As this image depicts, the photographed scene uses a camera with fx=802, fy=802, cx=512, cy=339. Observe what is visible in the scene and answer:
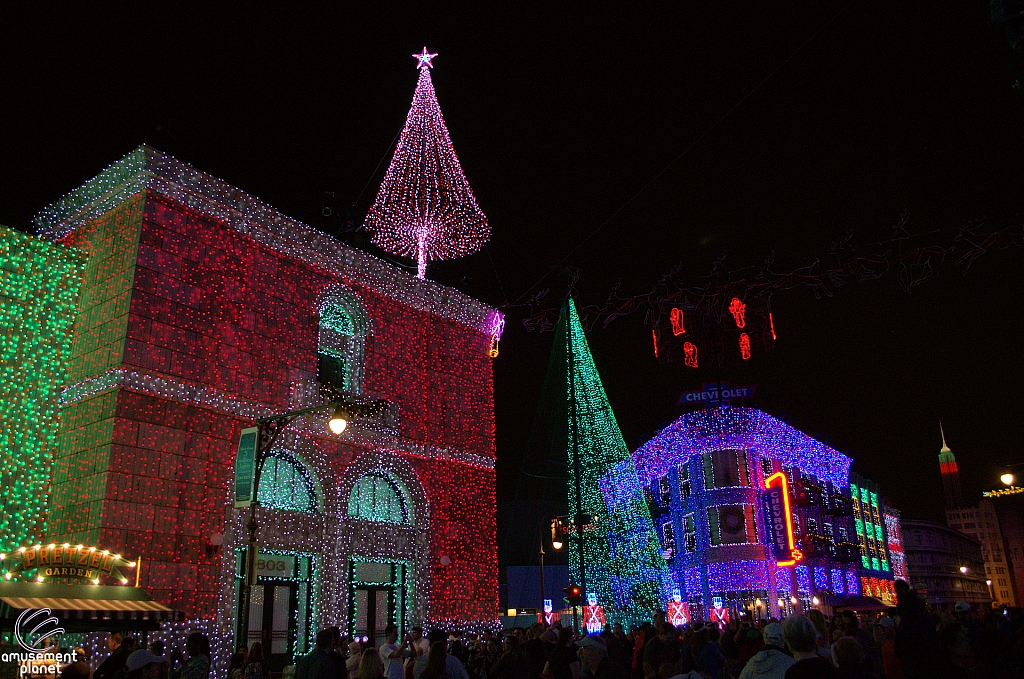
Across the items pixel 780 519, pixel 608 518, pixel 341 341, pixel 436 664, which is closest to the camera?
pixel 436 664

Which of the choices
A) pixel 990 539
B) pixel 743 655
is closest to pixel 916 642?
pixel 743 655

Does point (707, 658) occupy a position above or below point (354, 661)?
above

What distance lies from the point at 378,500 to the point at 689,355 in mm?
13453

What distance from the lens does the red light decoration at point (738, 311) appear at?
21.2 m

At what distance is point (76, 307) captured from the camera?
62.5ft

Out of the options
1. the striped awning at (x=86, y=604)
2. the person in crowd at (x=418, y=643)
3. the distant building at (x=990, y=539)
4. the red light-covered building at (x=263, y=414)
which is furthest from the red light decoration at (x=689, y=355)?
the distant building at (x=990, y=539)

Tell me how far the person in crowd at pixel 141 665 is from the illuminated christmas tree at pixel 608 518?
21980 millimetres

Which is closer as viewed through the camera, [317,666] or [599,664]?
[317,666]

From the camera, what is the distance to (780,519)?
4466cm

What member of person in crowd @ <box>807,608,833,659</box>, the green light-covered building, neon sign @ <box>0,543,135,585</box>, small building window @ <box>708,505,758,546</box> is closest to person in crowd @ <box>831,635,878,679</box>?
person in crowd @ <box>807,608,833,659</box>

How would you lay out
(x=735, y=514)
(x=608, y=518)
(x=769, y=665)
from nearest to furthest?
(x=769, y=665) < (x=608, y=518) < (x=735, y=514)

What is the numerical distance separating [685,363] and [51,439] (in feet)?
68.2

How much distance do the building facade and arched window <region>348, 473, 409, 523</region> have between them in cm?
2382

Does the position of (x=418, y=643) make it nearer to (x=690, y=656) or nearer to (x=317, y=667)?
(x=690, y=656)
